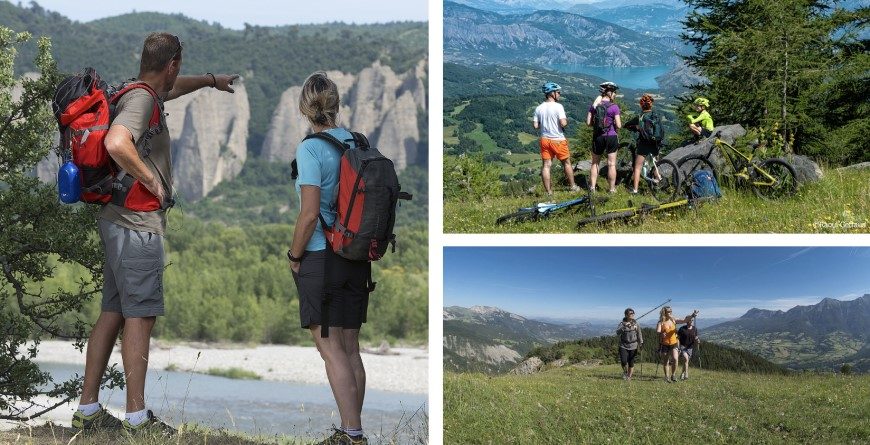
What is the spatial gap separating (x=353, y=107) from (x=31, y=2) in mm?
32359

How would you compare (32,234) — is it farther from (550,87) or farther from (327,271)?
(327,271)

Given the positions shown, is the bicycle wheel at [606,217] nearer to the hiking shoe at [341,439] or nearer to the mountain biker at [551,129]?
the mountain biker at [551,129]

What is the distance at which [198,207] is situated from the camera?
100250 millimetres

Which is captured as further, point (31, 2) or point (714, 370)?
point (31, 2)

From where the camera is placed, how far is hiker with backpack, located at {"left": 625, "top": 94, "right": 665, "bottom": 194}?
880 centimetres

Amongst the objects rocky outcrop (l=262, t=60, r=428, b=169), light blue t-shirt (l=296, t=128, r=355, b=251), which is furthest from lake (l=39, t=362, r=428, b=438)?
light blue t-shirt (l=296, t=128, r=355, b=251)

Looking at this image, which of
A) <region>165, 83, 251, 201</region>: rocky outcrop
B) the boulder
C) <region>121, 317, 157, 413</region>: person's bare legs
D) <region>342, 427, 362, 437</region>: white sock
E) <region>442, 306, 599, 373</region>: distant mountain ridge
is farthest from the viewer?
<region>165, 83, 251, 201</region>: rocky outcrop

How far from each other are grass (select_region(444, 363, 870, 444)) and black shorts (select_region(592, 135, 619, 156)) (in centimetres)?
160

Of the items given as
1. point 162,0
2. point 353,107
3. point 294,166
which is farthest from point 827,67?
point 162,0

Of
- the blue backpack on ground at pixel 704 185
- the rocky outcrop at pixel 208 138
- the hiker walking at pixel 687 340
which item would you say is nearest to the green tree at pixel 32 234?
the hiker walking at pixel 687 340

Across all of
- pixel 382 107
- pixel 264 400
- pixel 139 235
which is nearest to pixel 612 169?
pixel 139 235

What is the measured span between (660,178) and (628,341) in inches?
50.7

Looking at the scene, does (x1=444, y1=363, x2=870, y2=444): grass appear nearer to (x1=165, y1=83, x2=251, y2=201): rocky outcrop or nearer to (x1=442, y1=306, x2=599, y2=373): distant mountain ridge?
(x1=442, y1=306, x2=599, y2=373): distant mountain ridge

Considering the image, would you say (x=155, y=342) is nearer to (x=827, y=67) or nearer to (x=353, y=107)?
(x=353, y=107)
